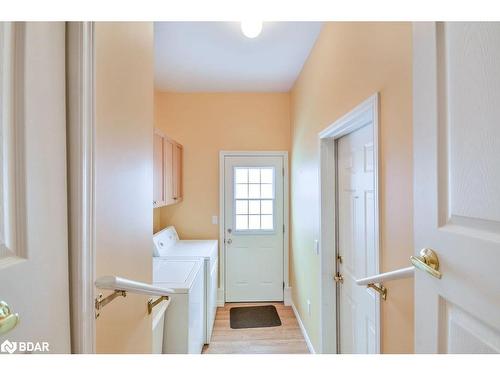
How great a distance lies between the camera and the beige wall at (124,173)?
2.84 ft

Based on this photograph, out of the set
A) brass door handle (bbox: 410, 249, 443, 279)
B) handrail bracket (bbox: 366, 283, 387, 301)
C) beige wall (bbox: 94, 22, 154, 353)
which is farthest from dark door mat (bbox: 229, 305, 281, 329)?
brass door handle (bbox: 410, 249, 443, 279)

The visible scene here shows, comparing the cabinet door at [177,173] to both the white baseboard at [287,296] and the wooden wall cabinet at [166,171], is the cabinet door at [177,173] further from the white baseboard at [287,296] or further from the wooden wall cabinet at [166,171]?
the white baseboard at [287,296]

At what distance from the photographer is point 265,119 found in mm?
3494

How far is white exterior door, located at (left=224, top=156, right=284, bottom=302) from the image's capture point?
3436mm

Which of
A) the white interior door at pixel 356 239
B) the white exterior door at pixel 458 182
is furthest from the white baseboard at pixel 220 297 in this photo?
the white exterior door at pixel 458 182

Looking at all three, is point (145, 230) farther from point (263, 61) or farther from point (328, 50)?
point (263, 61)

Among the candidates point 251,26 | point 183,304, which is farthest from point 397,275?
point 251,26

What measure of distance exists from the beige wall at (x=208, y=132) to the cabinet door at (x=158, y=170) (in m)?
0.99

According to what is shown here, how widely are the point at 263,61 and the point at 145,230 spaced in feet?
7.19

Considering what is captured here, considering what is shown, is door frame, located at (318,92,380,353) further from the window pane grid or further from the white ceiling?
the window pane grid

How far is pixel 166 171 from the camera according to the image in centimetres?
260
